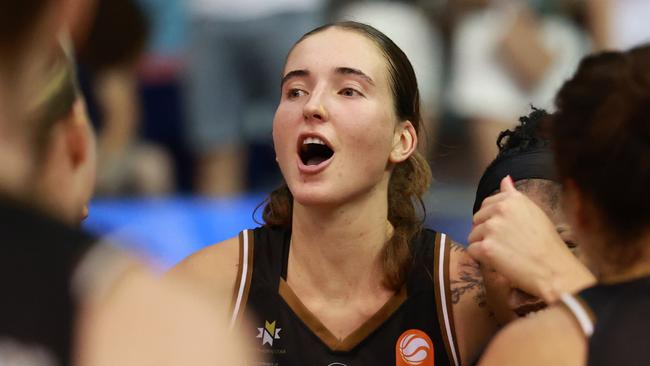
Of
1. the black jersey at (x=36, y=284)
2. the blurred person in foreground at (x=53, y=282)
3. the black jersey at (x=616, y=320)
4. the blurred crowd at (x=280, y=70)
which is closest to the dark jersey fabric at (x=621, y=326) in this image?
the black jersey at (x=616, y=320)

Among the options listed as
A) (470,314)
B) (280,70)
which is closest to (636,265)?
(470,314)

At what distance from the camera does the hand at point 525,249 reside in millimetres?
2326

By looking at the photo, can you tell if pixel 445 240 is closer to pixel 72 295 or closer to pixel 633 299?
pixel 633 299

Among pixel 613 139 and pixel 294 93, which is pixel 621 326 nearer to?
pixel 613 139

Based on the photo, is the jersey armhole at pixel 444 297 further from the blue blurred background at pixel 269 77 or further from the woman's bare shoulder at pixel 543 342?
the blue blurred background at pixel 269 77

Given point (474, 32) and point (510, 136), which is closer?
point (510, 136)

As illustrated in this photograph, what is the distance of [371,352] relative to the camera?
9.65 feet

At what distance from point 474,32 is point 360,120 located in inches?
111

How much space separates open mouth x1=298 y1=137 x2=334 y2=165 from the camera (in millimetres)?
3090

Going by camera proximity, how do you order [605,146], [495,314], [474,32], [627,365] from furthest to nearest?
1. [474,32]
2. [495,314]
3. [605,146]
4. [627,365]

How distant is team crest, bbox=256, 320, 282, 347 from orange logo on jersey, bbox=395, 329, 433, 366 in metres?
0.34

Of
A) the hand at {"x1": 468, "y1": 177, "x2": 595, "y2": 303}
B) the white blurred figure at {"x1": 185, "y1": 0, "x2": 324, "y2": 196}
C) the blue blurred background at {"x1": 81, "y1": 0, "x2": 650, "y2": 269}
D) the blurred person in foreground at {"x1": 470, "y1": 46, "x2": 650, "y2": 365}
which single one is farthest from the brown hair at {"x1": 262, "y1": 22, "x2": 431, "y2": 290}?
the white blurred figure at {"x1": 185, "y1": 0, "x2": 324, "y2": 196}

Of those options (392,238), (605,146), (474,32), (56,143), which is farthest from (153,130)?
(56,143)

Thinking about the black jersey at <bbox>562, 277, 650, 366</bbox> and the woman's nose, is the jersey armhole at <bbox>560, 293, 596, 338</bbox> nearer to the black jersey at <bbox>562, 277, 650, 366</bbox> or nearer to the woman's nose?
the black jersey at <bbox>562, 277, 650, 366</bbox>
